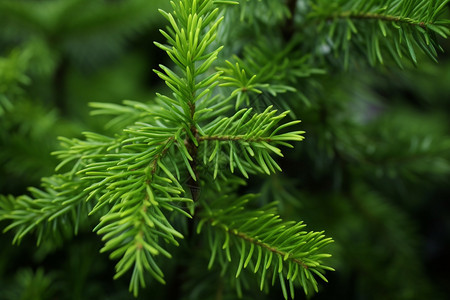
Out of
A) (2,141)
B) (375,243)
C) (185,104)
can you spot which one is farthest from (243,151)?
(375,243)

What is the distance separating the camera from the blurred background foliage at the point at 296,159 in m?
0.51

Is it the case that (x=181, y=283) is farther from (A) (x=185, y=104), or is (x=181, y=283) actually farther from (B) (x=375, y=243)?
(B) (x=375, y=243)

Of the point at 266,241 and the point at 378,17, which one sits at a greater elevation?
the point at 378,17

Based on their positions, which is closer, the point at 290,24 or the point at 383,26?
the point at 383,26

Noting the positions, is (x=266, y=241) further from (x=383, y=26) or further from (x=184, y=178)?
(x=383, y=26)

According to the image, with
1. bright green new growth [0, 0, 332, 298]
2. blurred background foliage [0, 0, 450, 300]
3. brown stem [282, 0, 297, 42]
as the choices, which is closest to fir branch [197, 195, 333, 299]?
bright green new growth [0, 0, 332, 298]

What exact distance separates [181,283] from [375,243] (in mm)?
408

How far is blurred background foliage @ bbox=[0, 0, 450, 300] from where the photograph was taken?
0.51m

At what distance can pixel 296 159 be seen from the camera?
0.62 meters

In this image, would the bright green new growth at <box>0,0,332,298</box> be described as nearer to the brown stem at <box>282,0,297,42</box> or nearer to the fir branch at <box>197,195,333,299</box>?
the fir branch at <box>197,195,333,299</box>

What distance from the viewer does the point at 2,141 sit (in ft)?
1.72

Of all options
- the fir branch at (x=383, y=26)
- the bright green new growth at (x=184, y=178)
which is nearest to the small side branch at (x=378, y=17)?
the fir branch at (x=383, y=26)

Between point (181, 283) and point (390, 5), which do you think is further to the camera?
point (181, 283)

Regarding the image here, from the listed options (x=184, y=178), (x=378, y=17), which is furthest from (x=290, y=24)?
(x=184, y=178)
